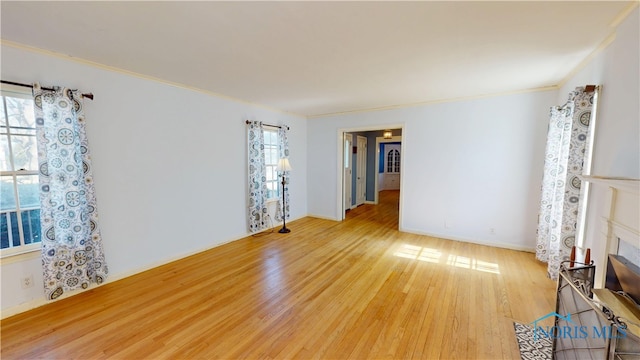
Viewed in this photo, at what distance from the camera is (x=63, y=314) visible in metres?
2.21

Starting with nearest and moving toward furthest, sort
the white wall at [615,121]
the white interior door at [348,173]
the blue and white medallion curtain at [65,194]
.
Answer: the white wall at [615,121]
the blue and white medallion curtain at [65,194]
the white interior door at [348,173]

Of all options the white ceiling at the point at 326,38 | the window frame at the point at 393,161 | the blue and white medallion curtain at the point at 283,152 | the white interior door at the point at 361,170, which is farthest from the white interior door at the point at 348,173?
the window frame at the point at 393,161

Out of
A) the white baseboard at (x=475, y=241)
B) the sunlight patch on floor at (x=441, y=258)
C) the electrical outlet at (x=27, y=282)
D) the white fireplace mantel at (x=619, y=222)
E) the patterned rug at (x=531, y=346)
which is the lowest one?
the patterned rug at (x=531, y=346)

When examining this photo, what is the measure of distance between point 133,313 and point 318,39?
303 centimetres

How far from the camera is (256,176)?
440 centimetres

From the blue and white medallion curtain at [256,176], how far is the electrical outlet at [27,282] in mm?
2600

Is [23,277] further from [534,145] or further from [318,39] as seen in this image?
[534,145]

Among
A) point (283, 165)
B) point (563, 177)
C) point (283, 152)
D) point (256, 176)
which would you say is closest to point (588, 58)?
point (563, 177)

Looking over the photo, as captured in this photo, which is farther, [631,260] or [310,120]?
[310,120]

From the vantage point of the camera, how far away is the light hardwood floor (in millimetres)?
1844

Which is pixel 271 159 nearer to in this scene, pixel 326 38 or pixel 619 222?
pixel 326 38

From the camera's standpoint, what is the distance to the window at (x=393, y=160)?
10523 millimetres

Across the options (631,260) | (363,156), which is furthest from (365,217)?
(631,260)

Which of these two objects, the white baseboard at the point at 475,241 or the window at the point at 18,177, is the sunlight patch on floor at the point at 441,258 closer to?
the white baseboard at the point at 475,241
